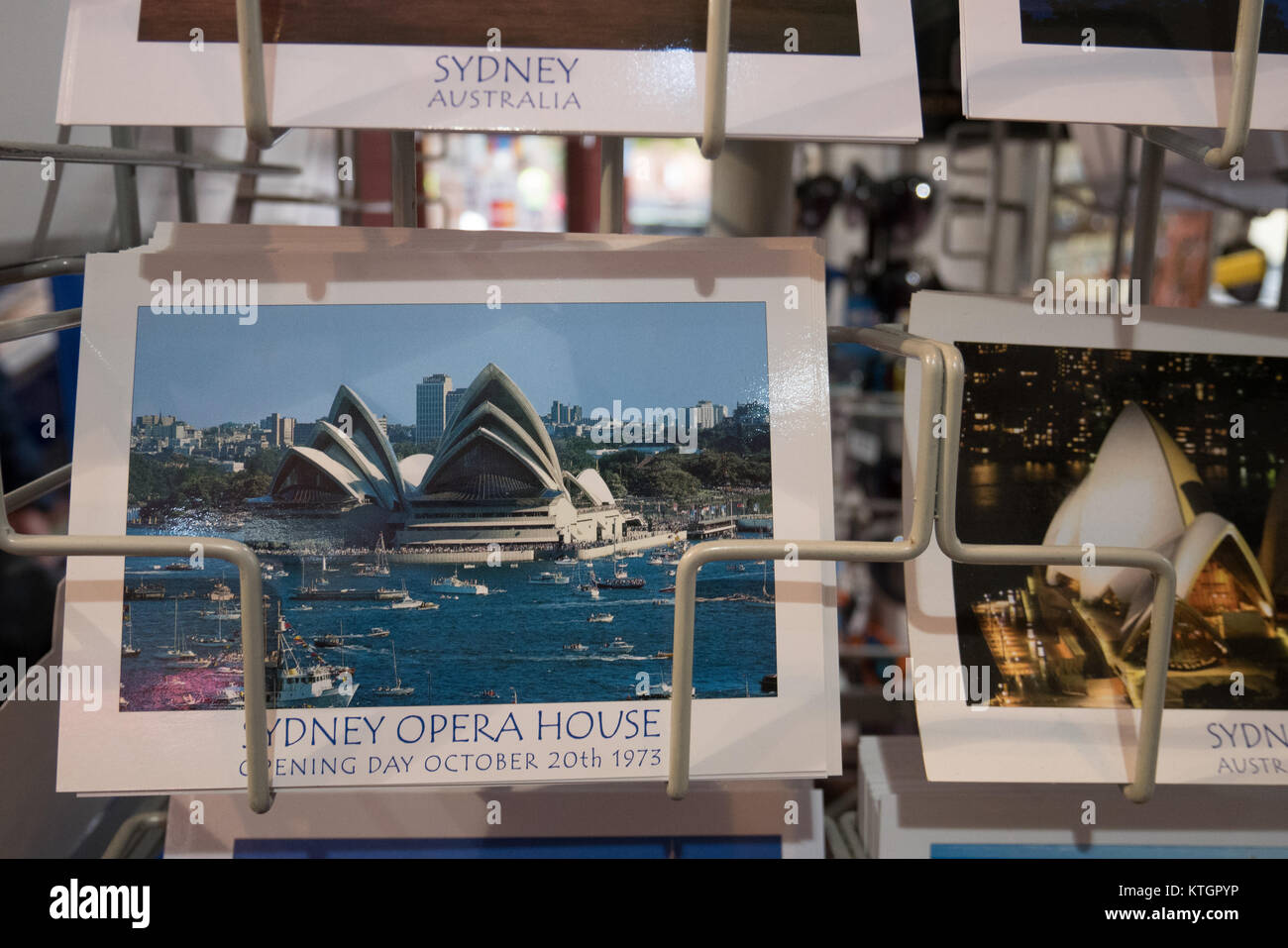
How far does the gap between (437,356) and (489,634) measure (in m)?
0.18

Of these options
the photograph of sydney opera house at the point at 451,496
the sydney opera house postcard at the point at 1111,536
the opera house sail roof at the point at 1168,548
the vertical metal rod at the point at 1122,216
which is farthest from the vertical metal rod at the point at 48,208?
the vertical metal rod at the point at 1122,216

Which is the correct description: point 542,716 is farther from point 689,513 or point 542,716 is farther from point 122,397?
point 122,397

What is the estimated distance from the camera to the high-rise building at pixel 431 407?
58 centimetres

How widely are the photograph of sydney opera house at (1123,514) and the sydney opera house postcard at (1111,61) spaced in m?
0.16

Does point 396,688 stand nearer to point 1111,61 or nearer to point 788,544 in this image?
point 788,544

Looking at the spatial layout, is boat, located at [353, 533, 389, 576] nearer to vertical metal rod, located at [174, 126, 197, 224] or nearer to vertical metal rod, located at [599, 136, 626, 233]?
vertical metal rod, located at [599, 136, 626, 233]

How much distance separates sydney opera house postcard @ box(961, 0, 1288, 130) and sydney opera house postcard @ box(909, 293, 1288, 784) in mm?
140

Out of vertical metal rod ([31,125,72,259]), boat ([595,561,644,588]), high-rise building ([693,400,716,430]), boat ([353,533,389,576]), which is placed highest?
vertical metal rod ([31,125,72,259])

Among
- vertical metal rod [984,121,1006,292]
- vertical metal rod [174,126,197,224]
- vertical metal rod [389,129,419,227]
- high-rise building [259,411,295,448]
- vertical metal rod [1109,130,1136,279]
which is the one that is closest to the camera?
high-rise building [259,411,295,448]

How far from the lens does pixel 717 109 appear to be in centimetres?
49

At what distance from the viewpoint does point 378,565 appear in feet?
1.85

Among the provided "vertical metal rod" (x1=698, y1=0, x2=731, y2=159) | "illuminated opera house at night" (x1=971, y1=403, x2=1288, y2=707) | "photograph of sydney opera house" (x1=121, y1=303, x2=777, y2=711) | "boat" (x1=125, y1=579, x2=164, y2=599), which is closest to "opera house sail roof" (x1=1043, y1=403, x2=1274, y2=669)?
"illuminated opera house at night" (x1=971, y1=403, x2=1288, y2=707)

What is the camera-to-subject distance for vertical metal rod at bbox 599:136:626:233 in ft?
2.16

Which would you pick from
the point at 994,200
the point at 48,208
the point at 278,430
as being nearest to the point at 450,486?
the point at 278,430
